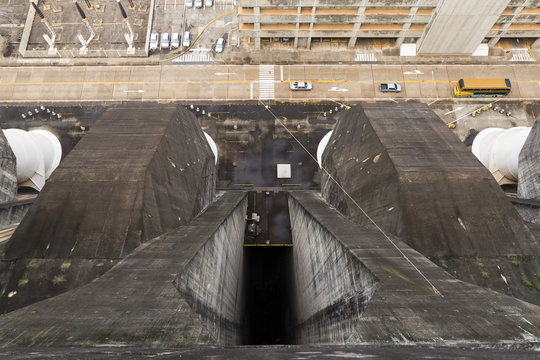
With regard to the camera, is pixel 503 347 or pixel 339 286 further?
pixel 339 286

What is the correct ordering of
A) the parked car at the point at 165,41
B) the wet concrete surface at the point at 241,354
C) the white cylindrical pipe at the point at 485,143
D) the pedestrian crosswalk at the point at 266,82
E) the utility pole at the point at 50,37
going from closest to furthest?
the wet concrete surface at the point at 241,354, the white cylindrical pipe at the point at 485,143, the pedestrian crosswalk at the point at 266,82, the utility pole at the point at 50,37, the parked car at the point at 165,41

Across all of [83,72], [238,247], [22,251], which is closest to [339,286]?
[238,247]

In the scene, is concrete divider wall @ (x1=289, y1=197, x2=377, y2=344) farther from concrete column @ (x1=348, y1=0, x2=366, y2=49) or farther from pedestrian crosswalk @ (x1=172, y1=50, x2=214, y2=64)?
pedestrian crosswalk @ (x1=172, y1=50, x2=214, y2=64)

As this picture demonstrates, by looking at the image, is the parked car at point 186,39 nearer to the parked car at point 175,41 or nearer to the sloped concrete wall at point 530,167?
the parked car at point 175,41

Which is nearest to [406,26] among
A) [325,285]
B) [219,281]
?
[325,285]

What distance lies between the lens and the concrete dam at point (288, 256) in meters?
10.7

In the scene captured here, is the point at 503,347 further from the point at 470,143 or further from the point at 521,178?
the point at 470,143

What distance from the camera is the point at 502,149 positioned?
34.1 metres

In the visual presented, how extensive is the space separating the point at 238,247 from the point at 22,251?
15.1 meters

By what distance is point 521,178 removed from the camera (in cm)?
3095

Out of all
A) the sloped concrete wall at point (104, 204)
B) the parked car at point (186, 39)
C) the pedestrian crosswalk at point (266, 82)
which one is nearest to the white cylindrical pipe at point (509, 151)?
the pedestrian crosswalk at point (266, 82)

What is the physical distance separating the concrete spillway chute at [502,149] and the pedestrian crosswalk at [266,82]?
28.1 m

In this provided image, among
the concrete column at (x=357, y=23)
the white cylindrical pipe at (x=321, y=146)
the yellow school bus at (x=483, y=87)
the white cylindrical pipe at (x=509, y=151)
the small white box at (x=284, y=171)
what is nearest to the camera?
the white cylindrical pipe at (x=509, y=151)

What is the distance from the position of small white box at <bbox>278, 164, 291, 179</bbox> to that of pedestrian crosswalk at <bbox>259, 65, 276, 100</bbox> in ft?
36.1
